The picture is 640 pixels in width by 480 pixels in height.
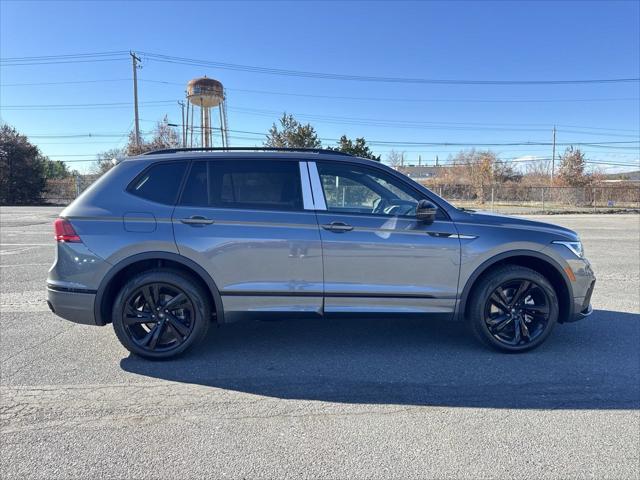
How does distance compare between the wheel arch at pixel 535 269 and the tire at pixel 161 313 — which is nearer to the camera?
A: the tire at pixel 161 313

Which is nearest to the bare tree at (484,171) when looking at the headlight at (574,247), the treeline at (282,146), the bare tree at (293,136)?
the treeline at (282,146)

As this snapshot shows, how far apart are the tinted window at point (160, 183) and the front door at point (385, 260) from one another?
4.14 ft

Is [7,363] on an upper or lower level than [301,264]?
lower

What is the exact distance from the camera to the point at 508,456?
2445mm

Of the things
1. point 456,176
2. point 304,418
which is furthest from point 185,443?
point 456,176

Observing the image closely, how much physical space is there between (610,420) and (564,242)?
1.65m

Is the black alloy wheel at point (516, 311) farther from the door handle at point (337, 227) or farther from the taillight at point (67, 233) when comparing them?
the taillight at point (67, 233)

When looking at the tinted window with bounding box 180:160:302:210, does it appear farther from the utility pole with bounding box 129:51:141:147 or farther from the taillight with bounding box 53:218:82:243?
the utility pole with bounding box 129:51:141:147

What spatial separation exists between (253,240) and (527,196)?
40.1m

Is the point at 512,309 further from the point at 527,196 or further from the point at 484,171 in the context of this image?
the point at 484,171

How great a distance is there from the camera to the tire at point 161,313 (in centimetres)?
365

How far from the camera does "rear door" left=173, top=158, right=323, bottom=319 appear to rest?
3.61m

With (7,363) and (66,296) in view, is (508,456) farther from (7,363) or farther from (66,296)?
(7,363)

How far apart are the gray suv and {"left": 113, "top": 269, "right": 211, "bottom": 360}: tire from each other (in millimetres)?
11
